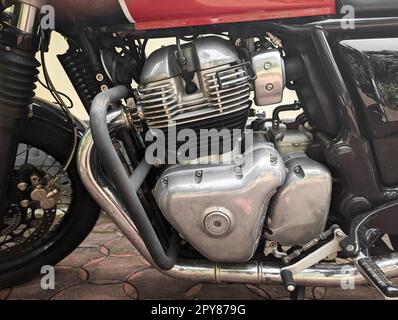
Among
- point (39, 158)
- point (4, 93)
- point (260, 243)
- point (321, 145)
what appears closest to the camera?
point (4, 93)

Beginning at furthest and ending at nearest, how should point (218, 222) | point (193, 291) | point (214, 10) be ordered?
point (193, 291), point (218, 222), point (214, 10)

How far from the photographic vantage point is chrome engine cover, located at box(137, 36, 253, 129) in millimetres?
980

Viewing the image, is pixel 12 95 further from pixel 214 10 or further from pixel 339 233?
pixel 339 233

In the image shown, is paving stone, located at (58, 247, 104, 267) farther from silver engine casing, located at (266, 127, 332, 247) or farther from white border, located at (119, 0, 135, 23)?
white border, located at (119, 0, 135, 23)

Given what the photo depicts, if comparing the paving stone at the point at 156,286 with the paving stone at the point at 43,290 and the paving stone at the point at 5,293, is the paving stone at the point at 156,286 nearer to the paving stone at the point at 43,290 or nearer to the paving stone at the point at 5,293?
the paving stone at the point at 43,290

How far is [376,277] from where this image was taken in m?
0.97

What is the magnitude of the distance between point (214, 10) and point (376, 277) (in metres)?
0.76

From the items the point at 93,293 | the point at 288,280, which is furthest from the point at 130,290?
the point at 288,280

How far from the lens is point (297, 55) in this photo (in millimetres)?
1063

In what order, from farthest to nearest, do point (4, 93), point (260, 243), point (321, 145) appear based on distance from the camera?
point (260, 243) < point (321, 145) < point (4, 93)

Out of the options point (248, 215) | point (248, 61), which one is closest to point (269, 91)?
point (248, 61)

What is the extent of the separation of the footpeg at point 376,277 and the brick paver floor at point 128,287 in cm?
43

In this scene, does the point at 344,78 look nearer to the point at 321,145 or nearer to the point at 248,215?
the point at 321,145
